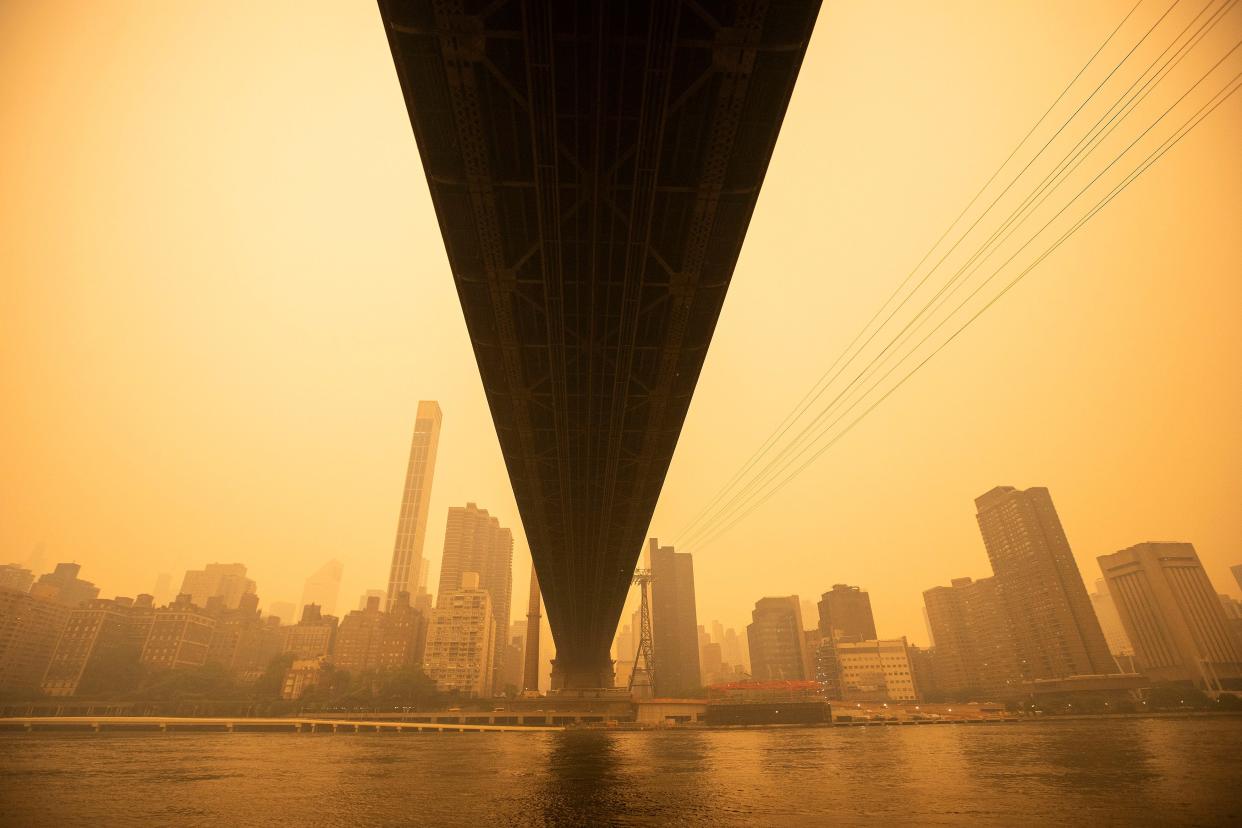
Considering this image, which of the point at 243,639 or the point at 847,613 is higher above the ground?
the point at 847,613

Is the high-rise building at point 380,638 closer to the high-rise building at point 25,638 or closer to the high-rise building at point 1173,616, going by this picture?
the high-rise building at point 25,638

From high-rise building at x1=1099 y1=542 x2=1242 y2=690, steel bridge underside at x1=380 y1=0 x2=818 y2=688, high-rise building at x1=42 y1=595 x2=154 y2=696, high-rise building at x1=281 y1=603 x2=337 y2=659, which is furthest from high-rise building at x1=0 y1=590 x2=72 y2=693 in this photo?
high-rise building at x1=1099 y1=542 x2=1242 y2=690

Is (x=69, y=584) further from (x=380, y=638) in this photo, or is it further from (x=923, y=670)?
(x=923, y=670)

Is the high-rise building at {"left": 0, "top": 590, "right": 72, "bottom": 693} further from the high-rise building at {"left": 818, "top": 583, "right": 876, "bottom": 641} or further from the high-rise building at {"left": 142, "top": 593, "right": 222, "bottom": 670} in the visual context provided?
the high-rise building at {"left": 818, "top": 583, "right": 876, "bottom": 641}

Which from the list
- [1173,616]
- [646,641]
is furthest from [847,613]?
[646,641]

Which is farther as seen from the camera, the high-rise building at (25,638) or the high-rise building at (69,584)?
the high-rise building at (69,584)

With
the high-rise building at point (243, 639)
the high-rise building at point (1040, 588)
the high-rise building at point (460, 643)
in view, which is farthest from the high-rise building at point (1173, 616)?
the high-rise building at point (243, 639)

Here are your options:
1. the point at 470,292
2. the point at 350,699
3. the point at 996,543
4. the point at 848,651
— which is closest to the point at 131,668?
the point at 350,699
